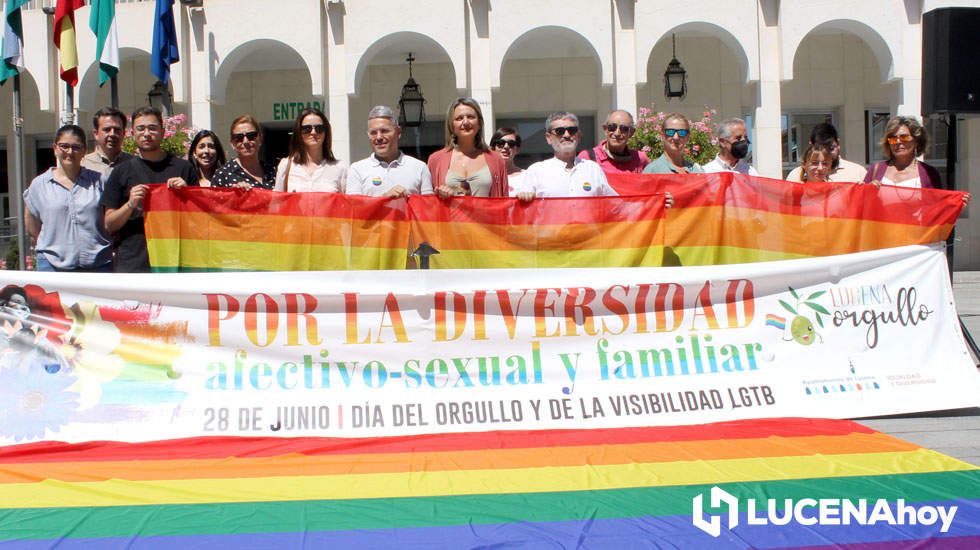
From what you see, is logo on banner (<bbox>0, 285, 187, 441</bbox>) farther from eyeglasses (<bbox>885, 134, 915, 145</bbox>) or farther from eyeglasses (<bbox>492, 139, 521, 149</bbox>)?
eyeglasses (<bbox>885, 134, 915, 145</bbox>)

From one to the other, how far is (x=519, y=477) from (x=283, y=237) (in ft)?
8.52

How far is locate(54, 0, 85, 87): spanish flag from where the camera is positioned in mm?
11875

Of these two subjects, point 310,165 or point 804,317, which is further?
point 310,165

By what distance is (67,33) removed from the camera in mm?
12008

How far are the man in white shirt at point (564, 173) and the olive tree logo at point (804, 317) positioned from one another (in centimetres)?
151

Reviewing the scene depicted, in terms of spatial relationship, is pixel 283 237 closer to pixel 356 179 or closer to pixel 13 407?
pixel 356 179

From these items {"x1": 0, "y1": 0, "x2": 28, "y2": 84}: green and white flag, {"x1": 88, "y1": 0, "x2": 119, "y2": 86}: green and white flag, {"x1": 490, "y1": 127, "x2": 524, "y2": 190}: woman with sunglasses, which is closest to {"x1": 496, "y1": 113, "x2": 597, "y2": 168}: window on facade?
{"x1": 88, "y1": 0, "x2": 119, "y2": 86}: green and white flag

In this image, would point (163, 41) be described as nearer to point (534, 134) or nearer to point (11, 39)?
point (11, 39)

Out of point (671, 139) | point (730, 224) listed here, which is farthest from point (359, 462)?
point (671, 139)

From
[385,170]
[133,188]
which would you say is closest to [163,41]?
[133,188]

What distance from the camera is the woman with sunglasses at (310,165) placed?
21.0 ft

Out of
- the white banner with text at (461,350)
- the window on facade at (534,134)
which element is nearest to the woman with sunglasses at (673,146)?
the white banner with text at (461,350)

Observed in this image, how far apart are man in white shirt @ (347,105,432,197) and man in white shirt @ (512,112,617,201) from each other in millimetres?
718

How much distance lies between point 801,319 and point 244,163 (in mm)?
4045
